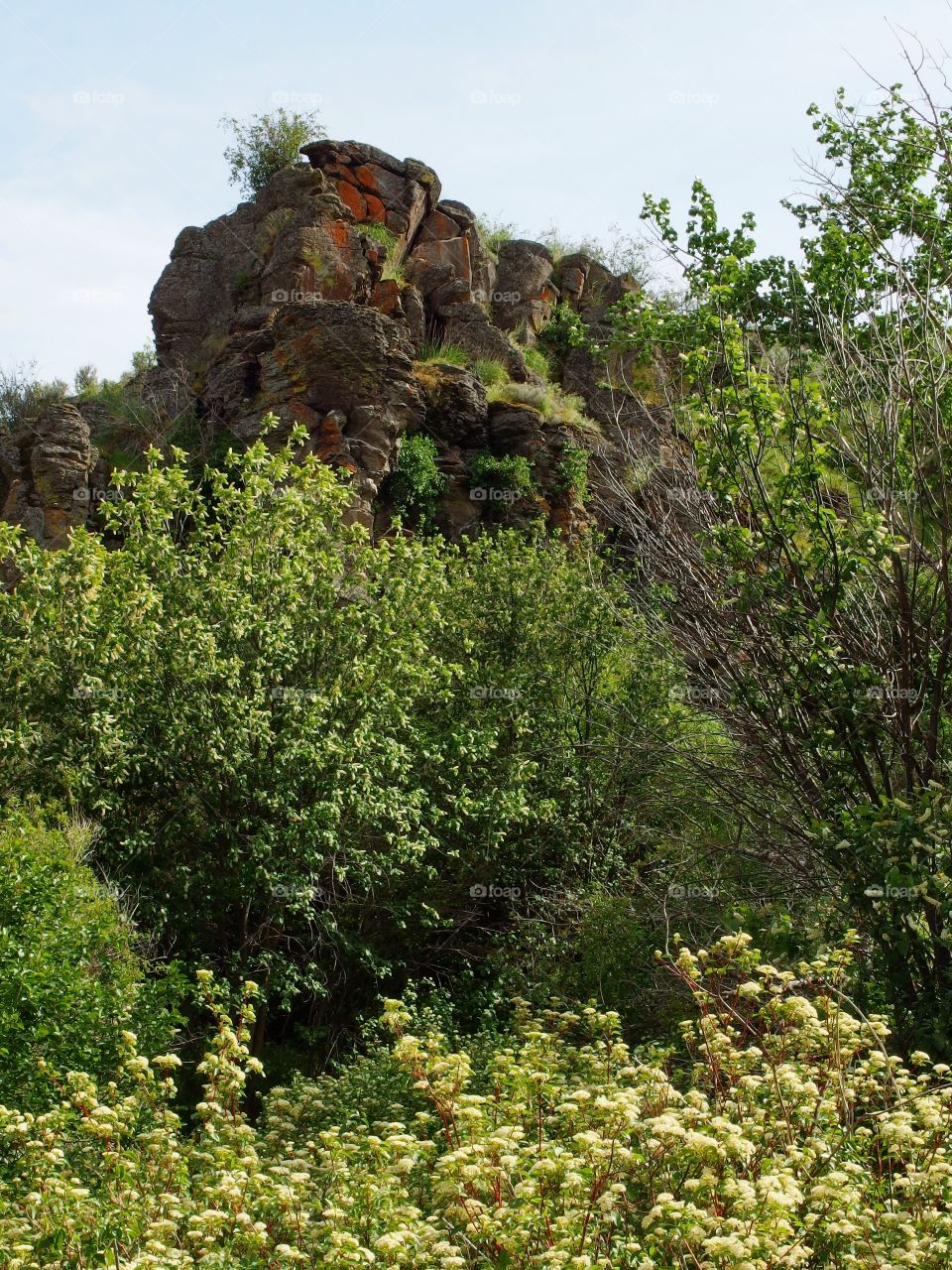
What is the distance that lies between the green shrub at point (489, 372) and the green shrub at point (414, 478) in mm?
2839

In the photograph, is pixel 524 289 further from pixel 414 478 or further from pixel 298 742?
pixel 298 742

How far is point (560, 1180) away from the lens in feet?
13.7

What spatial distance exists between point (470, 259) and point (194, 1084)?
19.5 meters

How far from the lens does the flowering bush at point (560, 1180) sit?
3736 mm

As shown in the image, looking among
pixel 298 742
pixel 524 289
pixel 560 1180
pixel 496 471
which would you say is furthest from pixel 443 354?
pixel 560 1180

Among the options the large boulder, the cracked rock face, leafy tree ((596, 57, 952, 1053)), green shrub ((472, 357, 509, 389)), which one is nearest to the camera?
leafy tree ((596, 57, 952, 1053))

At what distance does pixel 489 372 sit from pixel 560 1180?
20.7 meters

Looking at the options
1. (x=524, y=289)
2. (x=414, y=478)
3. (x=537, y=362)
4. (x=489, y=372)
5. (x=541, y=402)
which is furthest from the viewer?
(x=524, y=289)

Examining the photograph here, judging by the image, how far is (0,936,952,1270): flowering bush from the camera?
374cm

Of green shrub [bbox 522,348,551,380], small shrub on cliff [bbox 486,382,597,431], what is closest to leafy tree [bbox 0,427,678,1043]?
small shrub on cliff [bbox 486,382,597,431]

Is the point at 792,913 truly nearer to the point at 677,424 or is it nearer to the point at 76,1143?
the point at 677,424

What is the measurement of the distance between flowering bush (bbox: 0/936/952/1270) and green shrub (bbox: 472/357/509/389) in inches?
751

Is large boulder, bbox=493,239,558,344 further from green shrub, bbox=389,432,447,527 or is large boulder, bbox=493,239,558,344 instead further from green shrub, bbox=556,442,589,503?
green shrub, bbox=389,432,447,527

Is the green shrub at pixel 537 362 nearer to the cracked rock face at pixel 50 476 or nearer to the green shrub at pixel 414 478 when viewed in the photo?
the green shrub at pixel 414 478
